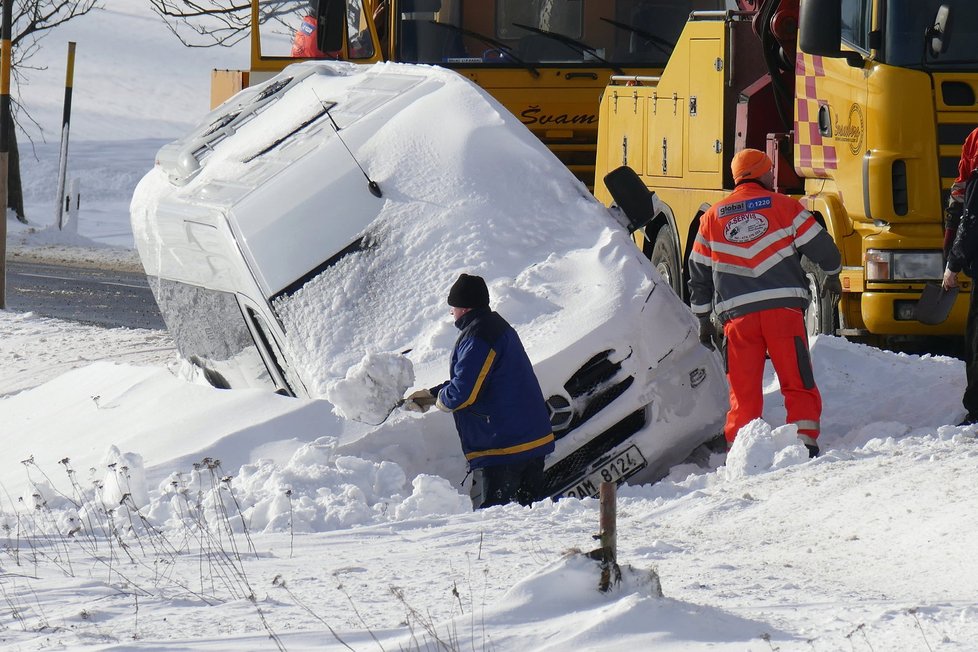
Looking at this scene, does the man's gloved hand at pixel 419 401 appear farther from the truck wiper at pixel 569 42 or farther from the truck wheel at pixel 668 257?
the truck wiper at pixel 569 42

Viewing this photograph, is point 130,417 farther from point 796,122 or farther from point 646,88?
point 646,88

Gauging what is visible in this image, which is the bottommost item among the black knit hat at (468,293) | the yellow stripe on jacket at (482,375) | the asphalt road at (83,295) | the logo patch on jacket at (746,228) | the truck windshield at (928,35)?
the asphalt road at (83,295)

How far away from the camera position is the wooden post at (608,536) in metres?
4.13

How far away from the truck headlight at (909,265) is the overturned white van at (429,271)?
4.83ft

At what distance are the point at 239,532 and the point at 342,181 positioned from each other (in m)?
2.08

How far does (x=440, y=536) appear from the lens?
527 centimetres

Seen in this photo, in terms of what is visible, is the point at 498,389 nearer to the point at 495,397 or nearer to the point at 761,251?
the point at 495,397

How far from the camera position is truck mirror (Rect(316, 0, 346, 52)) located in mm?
11859

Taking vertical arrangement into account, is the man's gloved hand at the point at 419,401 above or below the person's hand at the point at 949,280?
below

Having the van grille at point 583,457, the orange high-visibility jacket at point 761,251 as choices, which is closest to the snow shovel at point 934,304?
the orange high-visibility jacket at point 761,251

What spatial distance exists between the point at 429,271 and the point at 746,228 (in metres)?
1.52

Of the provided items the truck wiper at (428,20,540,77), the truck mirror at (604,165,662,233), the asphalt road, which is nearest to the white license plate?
the truck mirror at (604,165,662,233)

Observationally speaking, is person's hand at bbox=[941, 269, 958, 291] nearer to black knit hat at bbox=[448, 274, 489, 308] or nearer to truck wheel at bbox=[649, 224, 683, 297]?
black knit hat at bbox=[448, 274, 489, 308]

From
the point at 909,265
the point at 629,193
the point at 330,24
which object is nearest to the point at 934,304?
the point at 909,265
